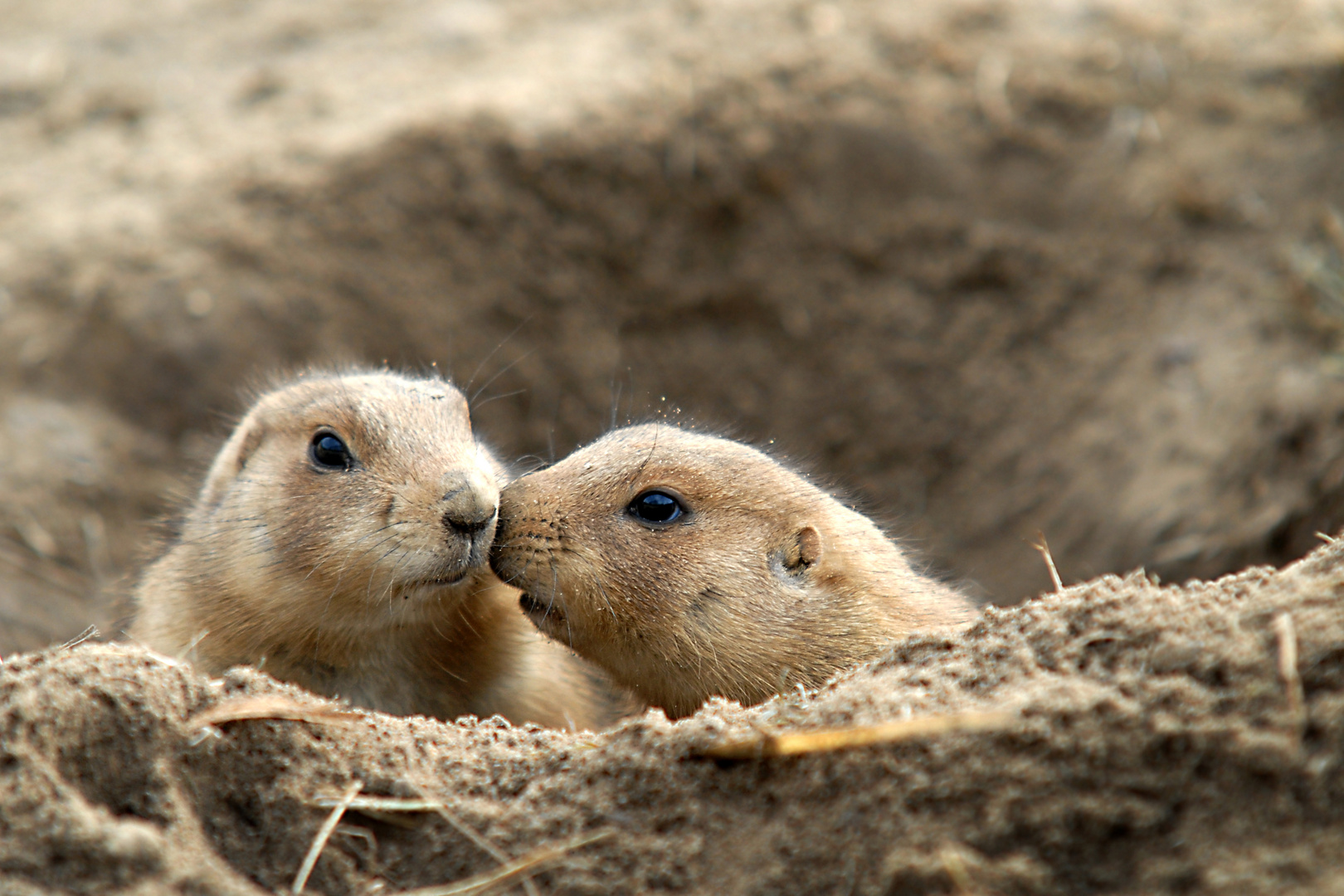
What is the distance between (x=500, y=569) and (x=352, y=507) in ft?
2.25

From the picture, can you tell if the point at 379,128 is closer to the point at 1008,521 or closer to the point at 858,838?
the point at 1008,521

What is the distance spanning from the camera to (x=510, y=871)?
2.78 metres

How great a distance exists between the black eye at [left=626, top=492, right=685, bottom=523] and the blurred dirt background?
11.1 ft

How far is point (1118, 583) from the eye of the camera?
11.7 ft

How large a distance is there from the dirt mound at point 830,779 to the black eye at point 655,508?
1.34 metres

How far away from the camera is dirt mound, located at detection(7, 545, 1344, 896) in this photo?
250 centimetres

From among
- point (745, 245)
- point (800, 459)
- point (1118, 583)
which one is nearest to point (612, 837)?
point (1118, 583)

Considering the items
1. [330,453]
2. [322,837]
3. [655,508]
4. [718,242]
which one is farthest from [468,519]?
[718,242]

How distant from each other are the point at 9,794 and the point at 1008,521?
704 cm

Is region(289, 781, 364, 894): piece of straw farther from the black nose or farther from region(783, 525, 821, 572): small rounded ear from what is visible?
region(783, 525, 821, 572): small rounded ear

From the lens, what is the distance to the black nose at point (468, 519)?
4.41m

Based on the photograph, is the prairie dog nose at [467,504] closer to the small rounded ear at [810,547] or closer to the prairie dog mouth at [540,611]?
the prairie dog mouth at [540,611]

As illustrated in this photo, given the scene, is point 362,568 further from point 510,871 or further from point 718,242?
point 718,242

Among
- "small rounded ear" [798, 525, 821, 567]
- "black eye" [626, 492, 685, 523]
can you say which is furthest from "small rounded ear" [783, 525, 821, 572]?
"black eye" [626, 492, 685, 523]
